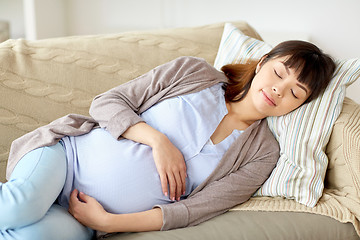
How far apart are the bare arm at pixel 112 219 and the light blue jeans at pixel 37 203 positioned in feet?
0.09

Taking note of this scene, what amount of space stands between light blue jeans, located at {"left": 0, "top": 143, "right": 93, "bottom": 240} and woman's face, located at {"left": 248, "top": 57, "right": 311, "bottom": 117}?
2.02ft

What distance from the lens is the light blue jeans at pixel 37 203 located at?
1.08m

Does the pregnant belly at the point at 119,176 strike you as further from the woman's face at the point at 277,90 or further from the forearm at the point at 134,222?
the woman's face at the point at 277,90

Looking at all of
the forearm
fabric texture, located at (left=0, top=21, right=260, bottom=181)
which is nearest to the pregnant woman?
the forearm

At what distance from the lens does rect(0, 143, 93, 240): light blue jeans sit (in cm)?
108

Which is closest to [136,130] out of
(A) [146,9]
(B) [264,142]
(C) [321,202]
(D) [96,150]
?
(D) [96,150]

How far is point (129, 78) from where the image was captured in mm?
1714

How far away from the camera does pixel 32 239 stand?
1075mm

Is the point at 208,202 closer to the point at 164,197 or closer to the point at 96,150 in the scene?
the point at 164,197

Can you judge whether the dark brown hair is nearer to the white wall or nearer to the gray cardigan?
the gray cardigan

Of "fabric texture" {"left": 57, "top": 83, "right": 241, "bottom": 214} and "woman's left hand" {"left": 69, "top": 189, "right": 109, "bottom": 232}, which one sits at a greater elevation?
"fabric texture" {"left": 57, "top": 83, "right": 241, "bottom": 214}

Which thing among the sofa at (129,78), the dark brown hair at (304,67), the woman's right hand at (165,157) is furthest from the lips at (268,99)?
the woman's right hand at (165,157)

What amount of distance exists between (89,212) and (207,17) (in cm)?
199

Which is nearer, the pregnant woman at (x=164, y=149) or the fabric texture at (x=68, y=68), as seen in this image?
the pregnant woman at (x=164, y=149)
